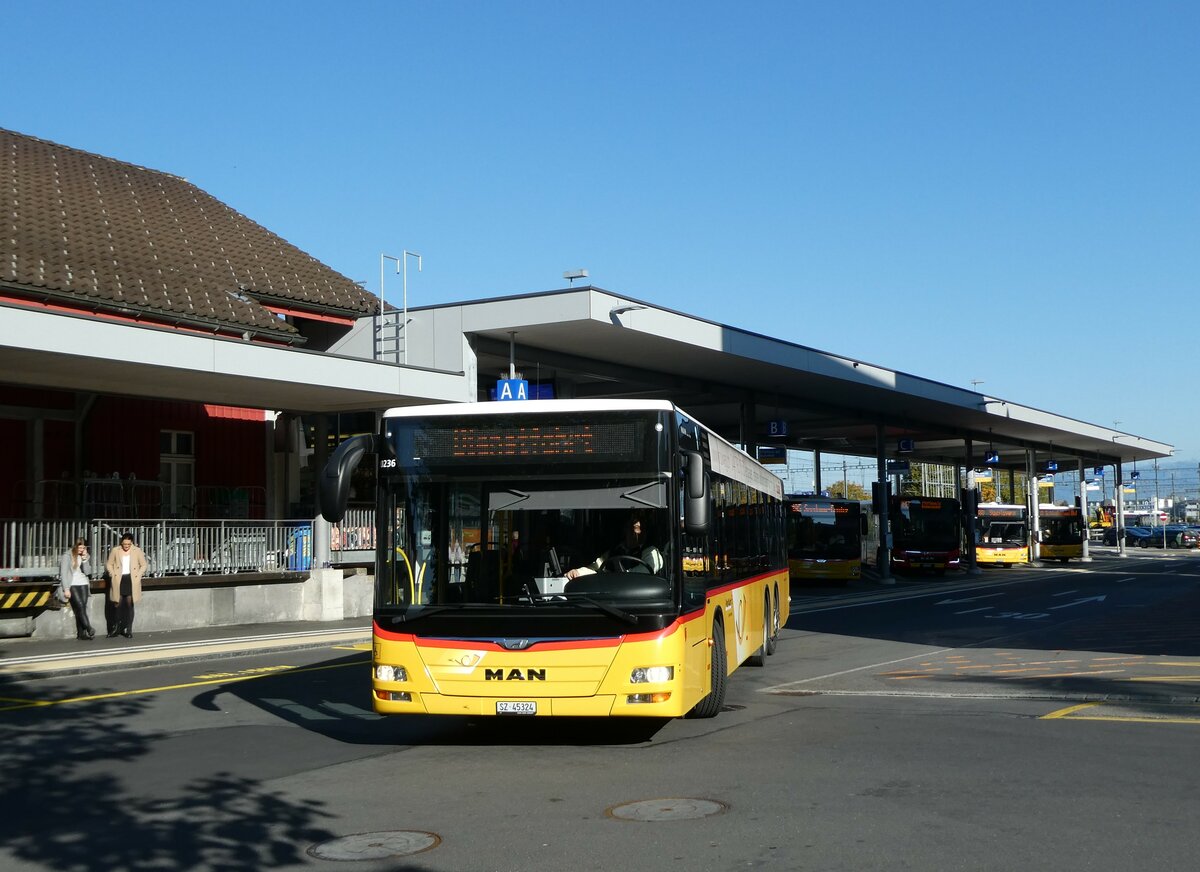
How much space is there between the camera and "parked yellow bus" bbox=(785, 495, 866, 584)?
44.8 m

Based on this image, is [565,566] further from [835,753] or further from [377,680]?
[835,753]

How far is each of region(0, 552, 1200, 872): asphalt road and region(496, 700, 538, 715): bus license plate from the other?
38 centimetres

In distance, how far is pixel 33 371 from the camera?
22.2 meters

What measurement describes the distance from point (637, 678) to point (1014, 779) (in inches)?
107

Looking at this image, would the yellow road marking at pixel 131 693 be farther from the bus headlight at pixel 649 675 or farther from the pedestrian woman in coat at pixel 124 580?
the bus headlight at pixel 649 675

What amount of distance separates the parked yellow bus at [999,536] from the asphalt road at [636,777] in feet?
166

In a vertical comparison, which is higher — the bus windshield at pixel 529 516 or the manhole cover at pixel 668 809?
the bus windshield at pixel 529 516

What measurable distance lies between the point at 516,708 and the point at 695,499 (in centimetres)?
204

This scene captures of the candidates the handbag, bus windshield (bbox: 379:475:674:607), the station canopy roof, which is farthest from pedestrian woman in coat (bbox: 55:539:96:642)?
bus windshield (bbox: 379:475:674:607)

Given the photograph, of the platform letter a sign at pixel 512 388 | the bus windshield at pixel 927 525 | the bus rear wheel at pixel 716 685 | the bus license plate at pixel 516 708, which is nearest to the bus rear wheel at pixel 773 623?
the bus rear wheel at pixel 716 685

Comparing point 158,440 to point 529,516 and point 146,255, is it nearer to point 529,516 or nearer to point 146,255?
point 146,255

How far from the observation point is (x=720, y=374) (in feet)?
130

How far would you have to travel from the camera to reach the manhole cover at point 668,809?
7441 mm

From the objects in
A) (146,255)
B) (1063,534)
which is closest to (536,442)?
(146,255)
